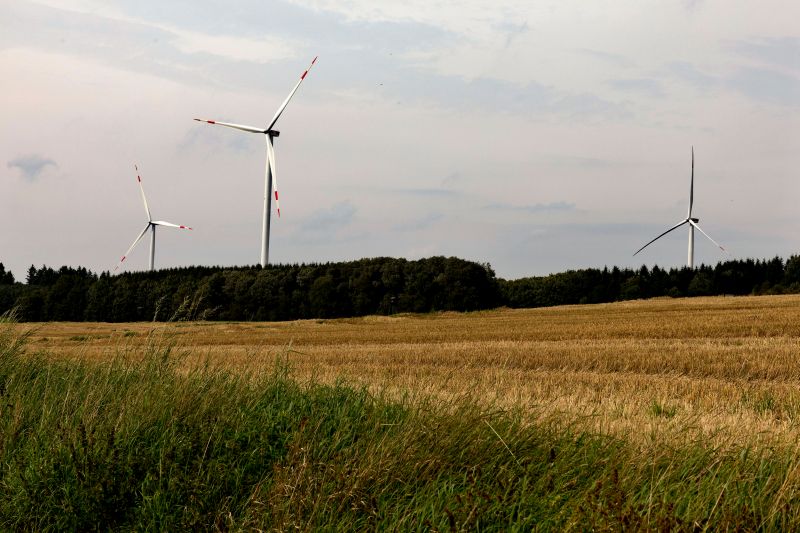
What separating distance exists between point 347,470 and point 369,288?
66514mm

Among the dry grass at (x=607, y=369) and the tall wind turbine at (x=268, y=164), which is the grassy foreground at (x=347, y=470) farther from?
the tall wind turbine at (x=268, y=164)

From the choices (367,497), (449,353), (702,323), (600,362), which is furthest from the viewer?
(702,323)

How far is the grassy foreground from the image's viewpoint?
5473mm

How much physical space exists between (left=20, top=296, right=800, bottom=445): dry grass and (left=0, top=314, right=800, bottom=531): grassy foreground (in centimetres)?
110

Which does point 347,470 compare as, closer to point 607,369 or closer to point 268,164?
point 607,369

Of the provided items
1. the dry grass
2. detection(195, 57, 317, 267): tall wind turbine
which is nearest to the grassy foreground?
the dry grass

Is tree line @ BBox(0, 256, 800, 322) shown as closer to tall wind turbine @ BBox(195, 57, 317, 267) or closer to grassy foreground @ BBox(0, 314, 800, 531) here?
tall wind turbine @ BBox(195, 57, 317, 267)

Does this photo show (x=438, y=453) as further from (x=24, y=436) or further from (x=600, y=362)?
(x=600, y=362)

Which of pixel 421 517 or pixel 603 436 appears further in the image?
pixel 603 436

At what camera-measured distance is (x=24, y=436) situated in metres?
7.71

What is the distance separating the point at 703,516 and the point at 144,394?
5173 millimetres

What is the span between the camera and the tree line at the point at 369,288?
71562 mm

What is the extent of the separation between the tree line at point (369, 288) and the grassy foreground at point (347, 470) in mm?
60469

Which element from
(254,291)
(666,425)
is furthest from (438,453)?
(254,291)
